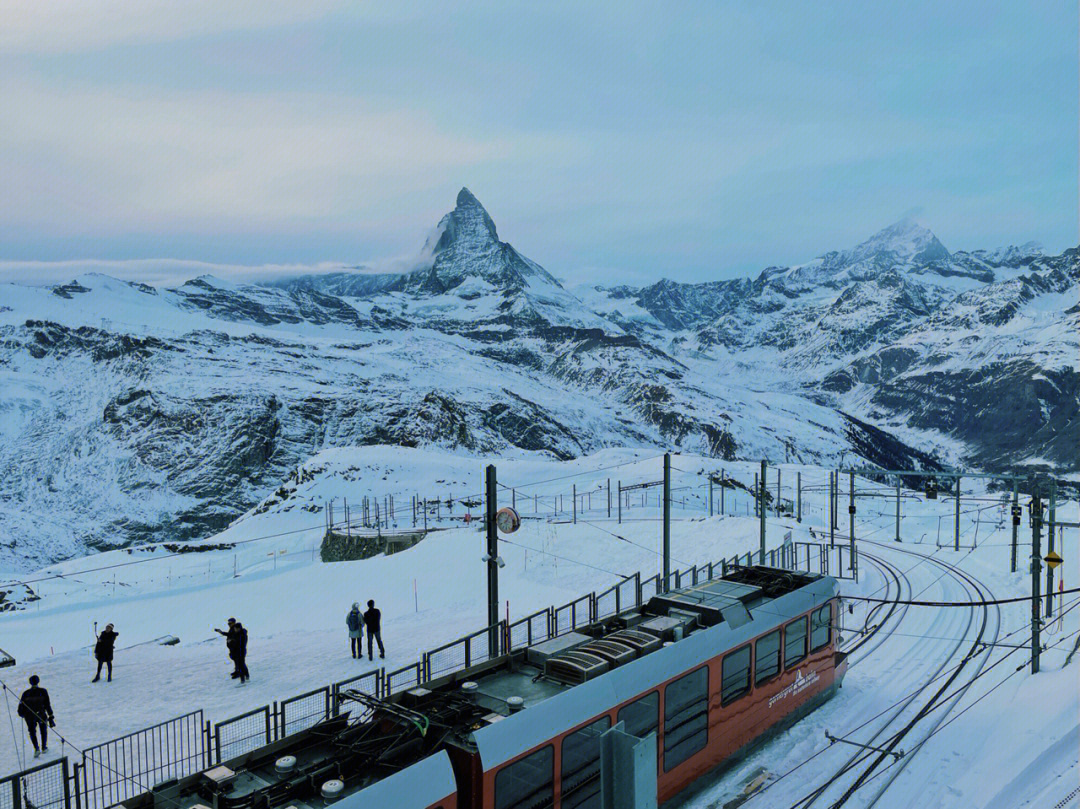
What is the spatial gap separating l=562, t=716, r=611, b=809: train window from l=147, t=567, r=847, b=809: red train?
23 mm

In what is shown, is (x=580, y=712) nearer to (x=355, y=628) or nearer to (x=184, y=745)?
(x=184, y=745)

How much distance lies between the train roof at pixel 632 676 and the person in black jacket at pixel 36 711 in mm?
9735

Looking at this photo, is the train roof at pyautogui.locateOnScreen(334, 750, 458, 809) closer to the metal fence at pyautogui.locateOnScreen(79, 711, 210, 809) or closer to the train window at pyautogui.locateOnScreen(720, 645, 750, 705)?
the metal fence at pyautogui.locateOnScreen(79, 711, 210, 809)

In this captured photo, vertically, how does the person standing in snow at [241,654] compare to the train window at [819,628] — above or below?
below

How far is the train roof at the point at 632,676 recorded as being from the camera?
35.4 feet

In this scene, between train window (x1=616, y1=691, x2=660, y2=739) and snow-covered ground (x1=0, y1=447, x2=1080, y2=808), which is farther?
snow-covered ground (x1=0, y1=447, x2=1080, y2=808)

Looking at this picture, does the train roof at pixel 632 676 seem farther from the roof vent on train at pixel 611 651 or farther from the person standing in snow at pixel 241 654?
the person standing in snow at pixel 241 654

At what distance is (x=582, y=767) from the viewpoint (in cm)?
1185

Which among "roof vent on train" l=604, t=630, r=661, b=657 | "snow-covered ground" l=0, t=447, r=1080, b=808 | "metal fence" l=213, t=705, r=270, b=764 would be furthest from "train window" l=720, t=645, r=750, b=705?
"metal fence" l=213, t=705, r=270, b=764

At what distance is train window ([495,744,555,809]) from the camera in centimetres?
1054

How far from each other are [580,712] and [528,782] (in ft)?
4.26

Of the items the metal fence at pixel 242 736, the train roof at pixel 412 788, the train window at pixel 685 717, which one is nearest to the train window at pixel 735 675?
the train window at pixel 685 717

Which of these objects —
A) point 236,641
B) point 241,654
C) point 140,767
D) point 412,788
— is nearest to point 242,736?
point 140,767

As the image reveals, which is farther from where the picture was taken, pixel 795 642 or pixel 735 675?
pixel 795 642
